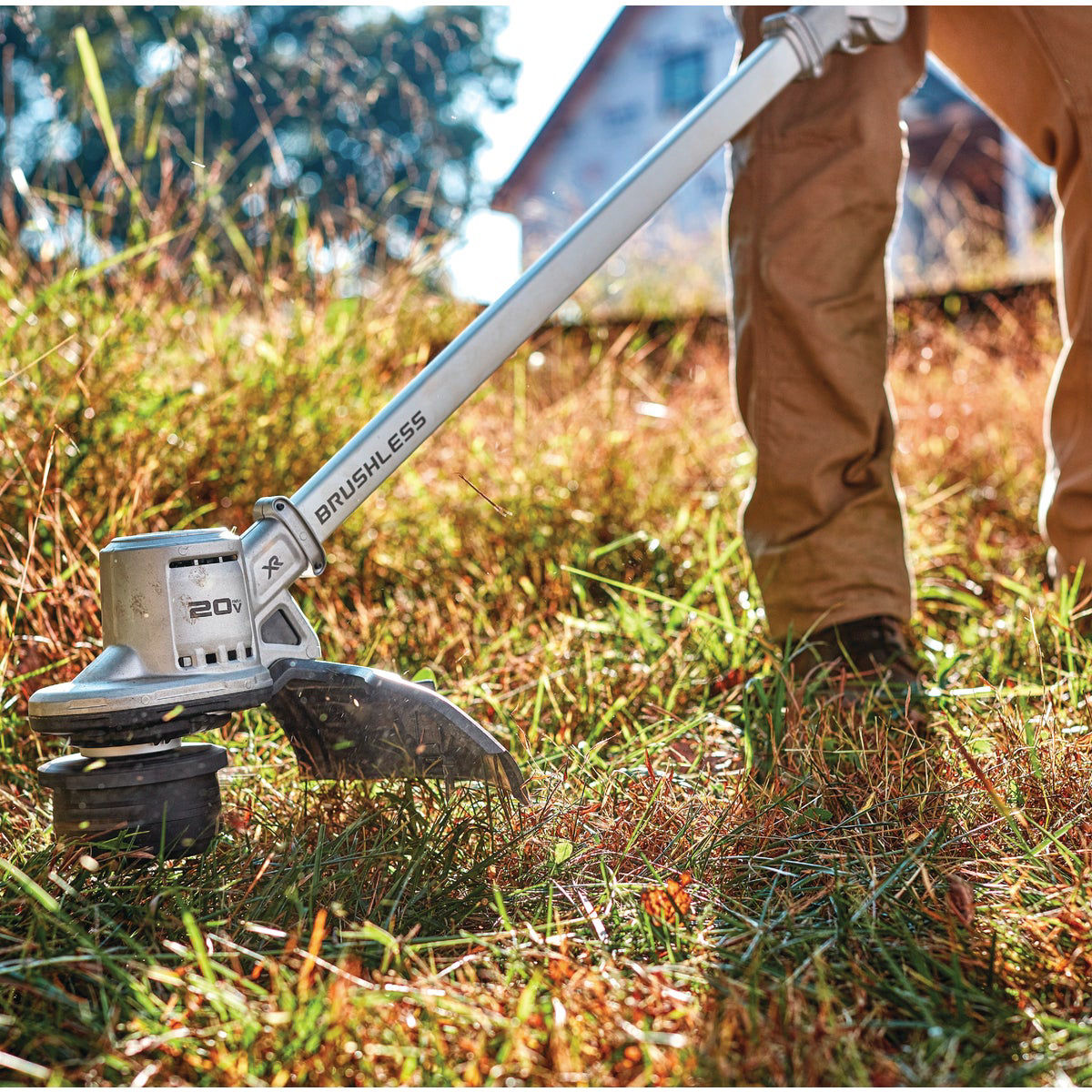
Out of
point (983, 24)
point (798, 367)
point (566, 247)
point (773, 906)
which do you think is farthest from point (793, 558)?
point (983, 24)

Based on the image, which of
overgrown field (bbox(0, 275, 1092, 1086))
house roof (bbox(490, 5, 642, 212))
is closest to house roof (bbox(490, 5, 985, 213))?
house roof (bbox(490, 5, 642, 212))

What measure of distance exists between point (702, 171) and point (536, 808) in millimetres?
8356

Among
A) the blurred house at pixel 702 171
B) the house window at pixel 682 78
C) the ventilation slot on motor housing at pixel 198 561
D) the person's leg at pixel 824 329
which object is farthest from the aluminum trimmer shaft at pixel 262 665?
the house window at pixel 682 78

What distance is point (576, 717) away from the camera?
65.7 inches

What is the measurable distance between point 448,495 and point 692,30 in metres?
18.9

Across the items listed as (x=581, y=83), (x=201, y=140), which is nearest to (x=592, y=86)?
(x=581, y=83)

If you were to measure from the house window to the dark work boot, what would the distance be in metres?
18.4

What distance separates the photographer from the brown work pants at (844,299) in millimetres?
1846

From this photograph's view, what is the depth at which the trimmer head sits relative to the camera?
1.13 metres

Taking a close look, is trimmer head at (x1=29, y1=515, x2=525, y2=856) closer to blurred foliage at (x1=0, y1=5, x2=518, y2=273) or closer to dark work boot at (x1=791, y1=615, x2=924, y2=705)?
dark work boot at (x1=791, y1=615, x2=924, y2=705)

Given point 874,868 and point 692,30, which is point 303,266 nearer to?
point 874,868

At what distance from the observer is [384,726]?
4.13 ft

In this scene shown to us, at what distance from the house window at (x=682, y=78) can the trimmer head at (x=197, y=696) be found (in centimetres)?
1906

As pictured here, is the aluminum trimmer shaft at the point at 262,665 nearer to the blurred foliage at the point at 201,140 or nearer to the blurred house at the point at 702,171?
the blurred foliage at the point at 201,140
